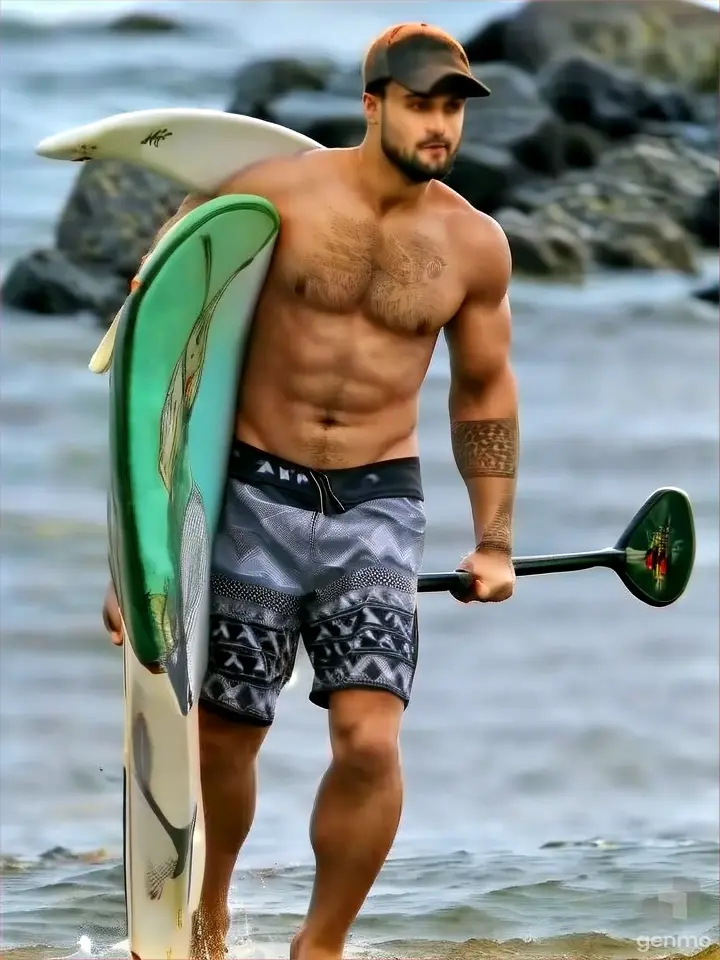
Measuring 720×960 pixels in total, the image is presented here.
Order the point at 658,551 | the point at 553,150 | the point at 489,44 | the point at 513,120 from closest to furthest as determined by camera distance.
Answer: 1. the point at 658,551
2. the point at 489,44
3. the point at 513,120
4. the point at 553,150

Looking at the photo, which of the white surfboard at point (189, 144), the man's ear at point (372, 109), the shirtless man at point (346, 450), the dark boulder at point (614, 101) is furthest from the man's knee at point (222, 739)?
the dark boulder at point (614, 101)

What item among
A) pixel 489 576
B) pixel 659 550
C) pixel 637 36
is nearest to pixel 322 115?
pixel 637 36

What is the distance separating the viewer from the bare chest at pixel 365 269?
A: 3314 mm

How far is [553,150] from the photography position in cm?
862

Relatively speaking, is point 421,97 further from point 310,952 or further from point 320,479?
point 310,952

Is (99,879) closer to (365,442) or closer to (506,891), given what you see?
(506,891)

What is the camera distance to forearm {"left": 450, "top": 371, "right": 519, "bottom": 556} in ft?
11.7

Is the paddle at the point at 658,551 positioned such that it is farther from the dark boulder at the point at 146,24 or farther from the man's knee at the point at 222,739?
the dark boulder at the point at 146,24

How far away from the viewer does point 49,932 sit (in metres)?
4.58

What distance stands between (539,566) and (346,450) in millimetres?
561

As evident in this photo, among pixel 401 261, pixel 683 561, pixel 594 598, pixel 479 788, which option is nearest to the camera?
pixel 401 261

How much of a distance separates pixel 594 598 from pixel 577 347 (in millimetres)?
1346

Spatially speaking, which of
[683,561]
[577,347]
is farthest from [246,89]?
[683,561]
